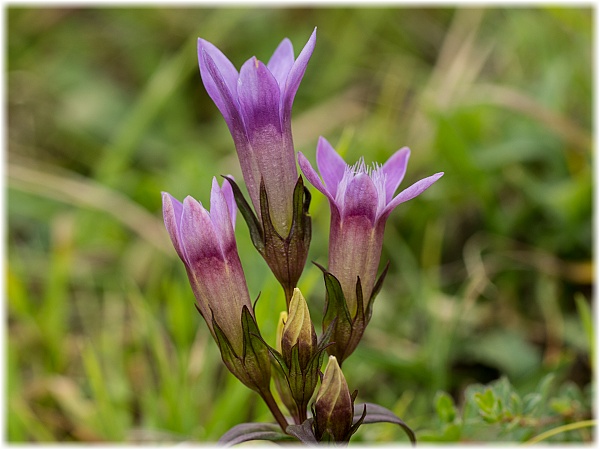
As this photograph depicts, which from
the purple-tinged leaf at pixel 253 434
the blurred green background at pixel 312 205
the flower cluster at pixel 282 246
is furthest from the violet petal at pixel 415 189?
the blurred green background at pixel 312 205

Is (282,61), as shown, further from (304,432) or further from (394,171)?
(304,432)

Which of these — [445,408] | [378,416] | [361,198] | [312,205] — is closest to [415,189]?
[361,198]

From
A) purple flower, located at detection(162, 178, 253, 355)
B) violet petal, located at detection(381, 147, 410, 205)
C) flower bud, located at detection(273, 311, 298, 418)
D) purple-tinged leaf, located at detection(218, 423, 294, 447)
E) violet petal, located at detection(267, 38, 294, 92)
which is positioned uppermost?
violet petal, located at detection(267, 38, 294, 92)

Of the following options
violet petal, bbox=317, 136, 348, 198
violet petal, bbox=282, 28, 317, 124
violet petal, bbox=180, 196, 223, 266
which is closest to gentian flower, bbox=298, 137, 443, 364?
violet petal, bbox=317, 136, 348, 198

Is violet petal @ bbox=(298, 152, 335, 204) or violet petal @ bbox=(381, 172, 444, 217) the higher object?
violet petal @ bbox=(298, 152, 335, 204)

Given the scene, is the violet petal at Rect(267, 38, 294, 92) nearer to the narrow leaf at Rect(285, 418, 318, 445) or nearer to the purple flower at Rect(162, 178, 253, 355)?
the purple flower at Rect(162, 178, 253, 355)

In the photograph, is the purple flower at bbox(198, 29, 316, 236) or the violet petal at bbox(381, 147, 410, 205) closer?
the purple flower at bbox(198, 29, 316, 236)

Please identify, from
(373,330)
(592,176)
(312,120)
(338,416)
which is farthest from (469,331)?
(312,120)

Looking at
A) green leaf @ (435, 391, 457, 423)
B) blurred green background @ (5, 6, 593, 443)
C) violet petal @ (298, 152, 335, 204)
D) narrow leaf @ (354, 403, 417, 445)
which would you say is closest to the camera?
violet petal @ (298, 152, 335, 204)
